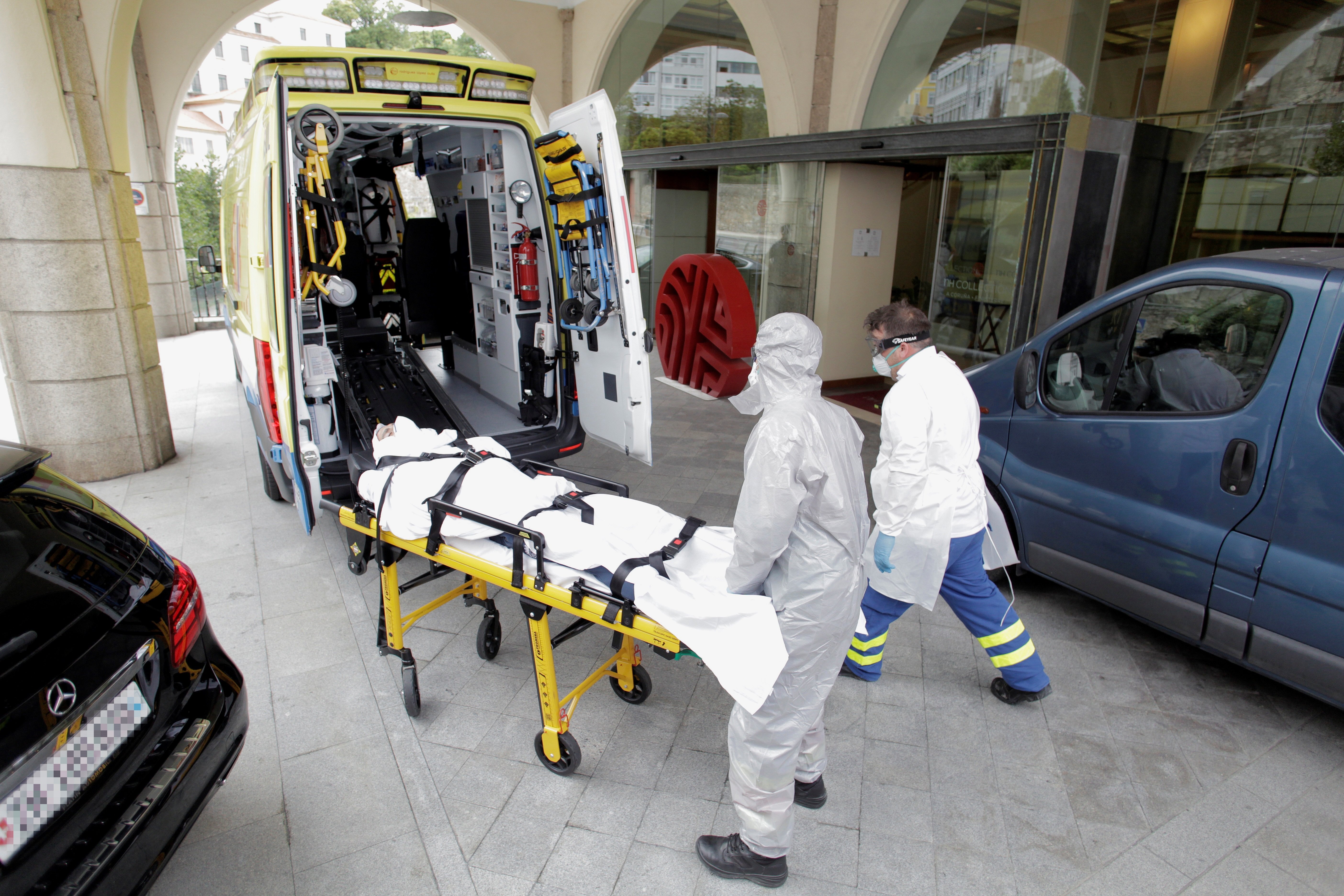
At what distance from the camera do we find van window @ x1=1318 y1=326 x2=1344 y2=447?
2.93 meters

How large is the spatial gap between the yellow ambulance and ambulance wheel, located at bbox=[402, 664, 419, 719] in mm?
971

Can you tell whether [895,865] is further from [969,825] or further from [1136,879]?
[1136,879]

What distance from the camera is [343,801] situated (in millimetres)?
2822

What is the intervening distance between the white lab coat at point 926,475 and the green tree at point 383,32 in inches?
1290

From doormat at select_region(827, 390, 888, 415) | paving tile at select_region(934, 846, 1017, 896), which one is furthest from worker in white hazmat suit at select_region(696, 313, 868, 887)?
doormat at select_region(827, 390, 888, 415)

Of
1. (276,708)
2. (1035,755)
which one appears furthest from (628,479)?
(1035,755)

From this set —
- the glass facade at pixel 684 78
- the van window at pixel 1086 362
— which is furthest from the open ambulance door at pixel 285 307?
the glass facade at pixel 684 78

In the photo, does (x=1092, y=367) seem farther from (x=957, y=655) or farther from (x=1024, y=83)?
(x=1024, y=83)

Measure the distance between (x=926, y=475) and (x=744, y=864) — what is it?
1.59m

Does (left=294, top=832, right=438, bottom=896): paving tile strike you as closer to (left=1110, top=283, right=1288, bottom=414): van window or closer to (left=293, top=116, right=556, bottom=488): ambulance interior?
(left=293, top=116, right=556, bottom=488): ambulance interior

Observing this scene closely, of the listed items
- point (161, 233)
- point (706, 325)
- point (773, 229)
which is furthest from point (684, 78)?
point (161, 233)

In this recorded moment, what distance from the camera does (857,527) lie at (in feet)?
7.78

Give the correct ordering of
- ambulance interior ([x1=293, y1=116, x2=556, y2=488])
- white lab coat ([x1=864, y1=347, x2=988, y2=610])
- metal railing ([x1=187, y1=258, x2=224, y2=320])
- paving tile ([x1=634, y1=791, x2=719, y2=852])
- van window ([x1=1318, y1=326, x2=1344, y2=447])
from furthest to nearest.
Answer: metal railing ([x1=187, y1=258, x2=224, y2=320]) < ambulance interior ([x1=293, y1=116, x2=556, y2=488]) < white lab coat ([x1=864, y1=347, x2=988, y2=610]) < van window ([x1=1318, y1=326, x2=1344, y2=447]) < paving tile ([x1=634, y1=791, x2=719, y2=852])

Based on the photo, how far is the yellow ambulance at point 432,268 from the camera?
385cm
